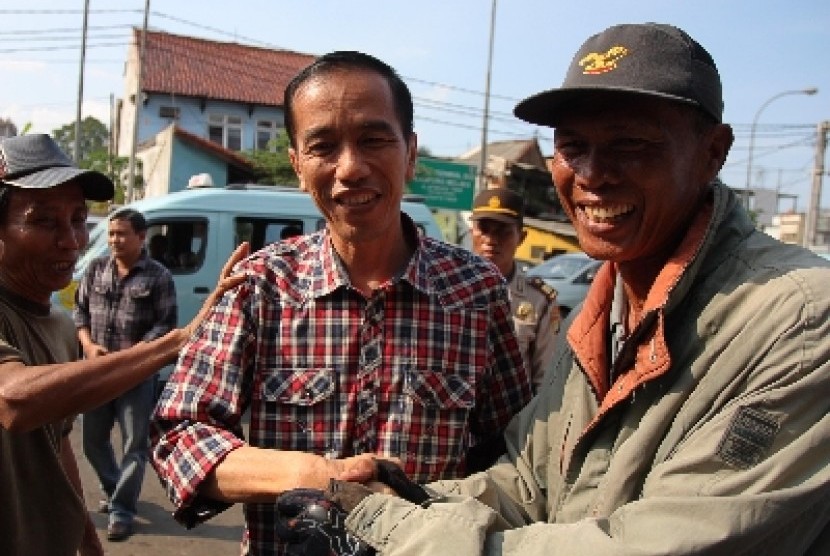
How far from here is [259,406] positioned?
1.93 m

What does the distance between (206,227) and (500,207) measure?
4.15 meters

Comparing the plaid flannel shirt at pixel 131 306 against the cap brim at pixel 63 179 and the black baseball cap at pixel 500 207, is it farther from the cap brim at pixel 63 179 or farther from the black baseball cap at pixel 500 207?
the cap brim at pixel 63 179

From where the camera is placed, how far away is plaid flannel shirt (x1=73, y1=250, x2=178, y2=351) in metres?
5.68

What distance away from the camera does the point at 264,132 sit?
3531cm

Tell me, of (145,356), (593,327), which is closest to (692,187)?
(593,327)

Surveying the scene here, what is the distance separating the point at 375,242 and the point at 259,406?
504 millimetres

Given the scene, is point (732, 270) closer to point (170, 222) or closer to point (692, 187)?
point (692, 187)

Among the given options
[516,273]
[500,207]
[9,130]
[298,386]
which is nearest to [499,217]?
[500,207]

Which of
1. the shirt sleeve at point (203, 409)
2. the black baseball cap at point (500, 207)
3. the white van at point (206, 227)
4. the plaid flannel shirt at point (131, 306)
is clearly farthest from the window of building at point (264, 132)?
the shirt sleeve at point (203, 409)

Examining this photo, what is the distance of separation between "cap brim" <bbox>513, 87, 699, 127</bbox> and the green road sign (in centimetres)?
2065

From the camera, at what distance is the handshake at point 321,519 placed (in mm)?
1447

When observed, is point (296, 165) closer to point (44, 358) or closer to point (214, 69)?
point (44, 358)

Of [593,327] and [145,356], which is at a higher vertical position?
[593,327]

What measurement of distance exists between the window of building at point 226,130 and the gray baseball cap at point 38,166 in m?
32.9
